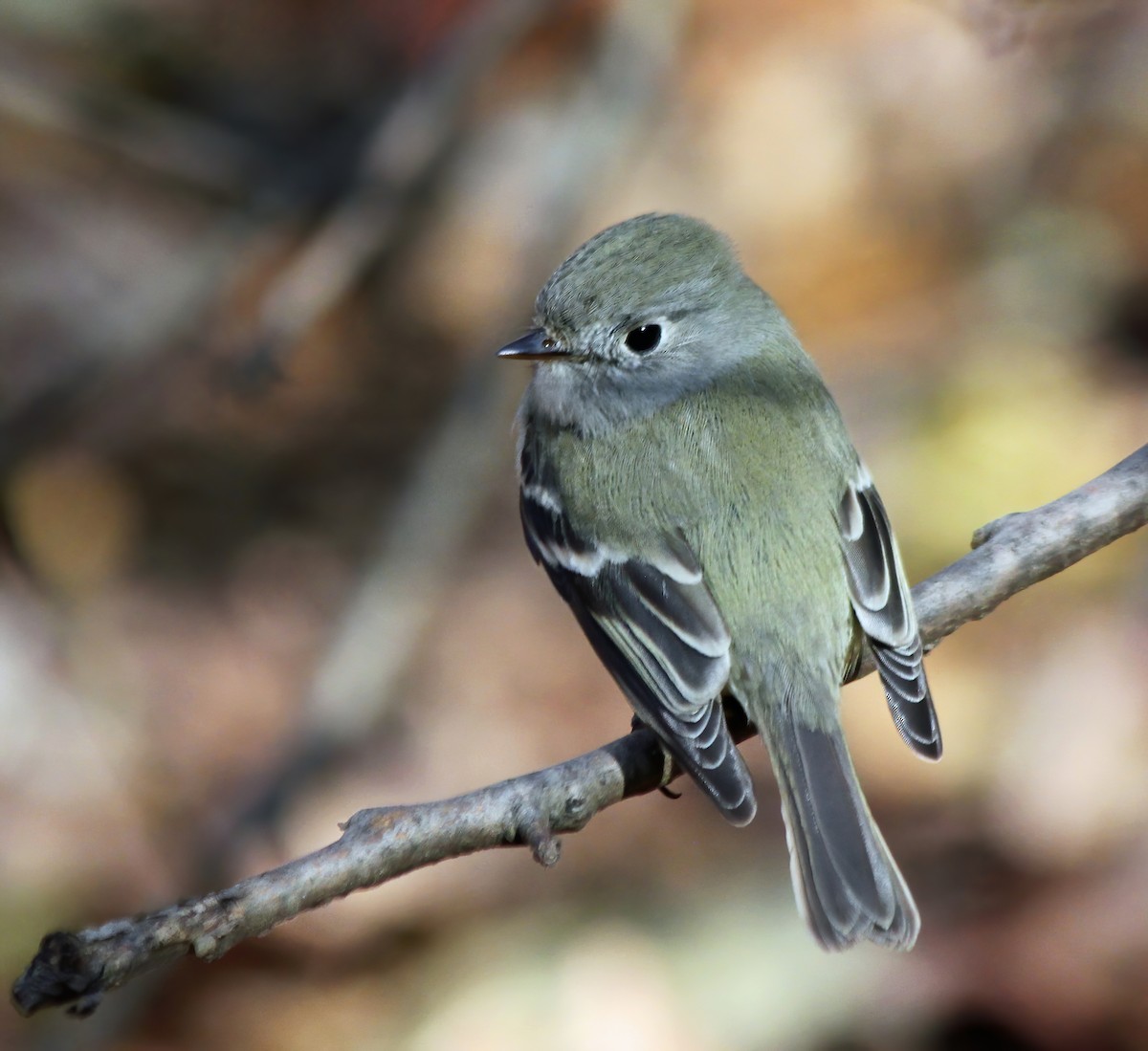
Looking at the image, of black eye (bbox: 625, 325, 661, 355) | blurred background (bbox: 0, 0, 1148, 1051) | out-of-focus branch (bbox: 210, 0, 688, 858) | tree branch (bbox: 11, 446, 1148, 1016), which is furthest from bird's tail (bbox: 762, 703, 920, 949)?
out-of-focus branch (bbox: 210, 0, 688, 858)

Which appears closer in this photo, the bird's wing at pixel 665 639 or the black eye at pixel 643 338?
the bird's wing at pixel 665 639

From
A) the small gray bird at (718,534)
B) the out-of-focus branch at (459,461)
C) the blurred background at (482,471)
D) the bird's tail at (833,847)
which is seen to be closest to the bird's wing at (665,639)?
the small gray bird at (718,534)

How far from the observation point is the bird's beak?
3.13 metres

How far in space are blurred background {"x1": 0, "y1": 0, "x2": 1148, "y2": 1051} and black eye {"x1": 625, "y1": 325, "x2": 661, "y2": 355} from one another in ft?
5.26

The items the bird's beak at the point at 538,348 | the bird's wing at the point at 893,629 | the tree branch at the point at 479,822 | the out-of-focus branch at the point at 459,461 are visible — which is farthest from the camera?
the out-of-focus branch at the point at 459,461

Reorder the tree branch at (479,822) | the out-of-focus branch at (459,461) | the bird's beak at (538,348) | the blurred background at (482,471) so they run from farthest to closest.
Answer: the out-of-focus branch at (459,461) → the blurred background at (482,471) → the bird's beak at (538,348) → the tree branch at (479,822)

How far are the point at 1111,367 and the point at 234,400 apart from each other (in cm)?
342

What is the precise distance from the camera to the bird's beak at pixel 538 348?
3.13m

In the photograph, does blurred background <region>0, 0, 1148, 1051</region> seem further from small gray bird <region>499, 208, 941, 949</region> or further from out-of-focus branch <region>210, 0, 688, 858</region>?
small gray bird <region>499, 208, 941, 949</region>

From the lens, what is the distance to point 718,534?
2848 mm

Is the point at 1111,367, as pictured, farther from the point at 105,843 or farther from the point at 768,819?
the point at 105,843

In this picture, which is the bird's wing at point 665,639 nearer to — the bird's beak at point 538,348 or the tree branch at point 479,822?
the tree branch at point 479,822

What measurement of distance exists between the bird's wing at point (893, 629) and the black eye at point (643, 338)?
0.61 metres

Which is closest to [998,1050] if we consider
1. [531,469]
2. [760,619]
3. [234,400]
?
[760,619]
